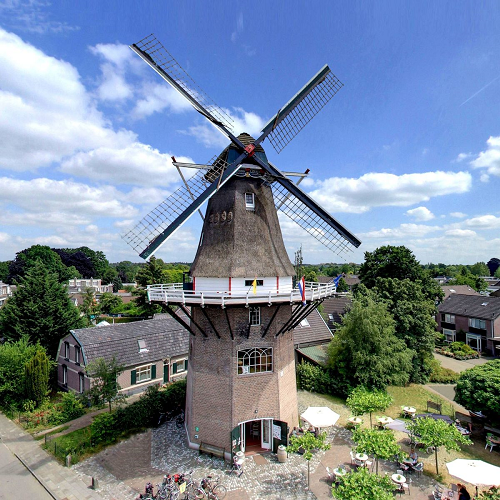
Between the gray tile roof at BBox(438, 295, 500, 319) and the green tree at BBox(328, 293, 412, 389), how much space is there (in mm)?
20809

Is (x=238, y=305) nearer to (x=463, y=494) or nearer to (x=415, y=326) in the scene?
(x=463, y=494)

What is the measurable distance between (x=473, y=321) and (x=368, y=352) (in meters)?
25.0

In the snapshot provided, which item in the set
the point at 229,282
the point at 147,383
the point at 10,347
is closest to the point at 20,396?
the point at 10,347

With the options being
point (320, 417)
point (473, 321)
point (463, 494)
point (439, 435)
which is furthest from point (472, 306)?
point (320, 417)

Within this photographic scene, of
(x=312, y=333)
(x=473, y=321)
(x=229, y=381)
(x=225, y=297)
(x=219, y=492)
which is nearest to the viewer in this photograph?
(x=219, y=492)

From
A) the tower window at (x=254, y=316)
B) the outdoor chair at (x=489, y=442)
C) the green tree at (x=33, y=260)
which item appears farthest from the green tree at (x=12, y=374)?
the green tree at (x=33, y=260)

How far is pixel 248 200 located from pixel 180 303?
599cm

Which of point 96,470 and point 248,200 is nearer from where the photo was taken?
point 96,470

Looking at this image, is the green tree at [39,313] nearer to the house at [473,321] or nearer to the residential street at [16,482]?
the residential street at [16,482]

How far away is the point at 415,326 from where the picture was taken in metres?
27.2

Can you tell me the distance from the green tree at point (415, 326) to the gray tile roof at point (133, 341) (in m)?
18.1

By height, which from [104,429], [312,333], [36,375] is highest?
[312,333]

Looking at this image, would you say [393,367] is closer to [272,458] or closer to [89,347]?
[272,458]

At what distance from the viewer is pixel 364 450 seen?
1204 centimetres
